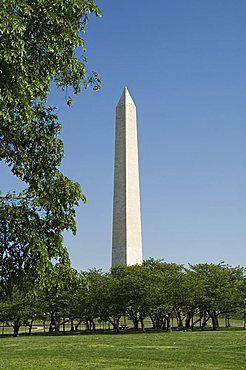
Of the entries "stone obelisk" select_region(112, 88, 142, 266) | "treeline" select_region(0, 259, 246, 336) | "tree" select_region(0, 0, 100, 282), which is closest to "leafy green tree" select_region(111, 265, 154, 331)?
"treeline" select_region(0, 259, 246, 336)

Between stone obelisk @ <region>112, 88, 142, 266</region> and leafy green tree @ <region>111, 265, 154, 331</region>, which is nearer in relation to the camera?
leafy green tree @ <region>111, 265, 154, 331</region>

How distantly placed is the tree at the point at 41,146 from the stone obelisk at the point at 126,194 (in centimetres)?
3755

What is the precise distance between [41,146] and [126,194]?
38370 mm

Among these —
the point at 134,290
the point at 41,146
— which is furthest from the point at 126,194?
the point at 41,146

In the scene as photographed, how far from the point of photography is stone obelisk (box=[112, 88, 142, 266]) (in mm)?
47969

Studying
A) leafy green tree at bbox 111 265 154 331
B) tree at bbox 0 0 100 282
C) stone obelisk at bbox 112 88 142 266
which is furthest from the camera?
stone obelisk at bbox 112 88 142 266

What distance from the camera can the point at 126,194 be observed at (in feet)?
158

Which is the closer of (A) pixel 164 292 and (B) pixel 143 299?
(B) pixel 143 299

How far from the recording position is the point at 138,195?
4941 centimetres

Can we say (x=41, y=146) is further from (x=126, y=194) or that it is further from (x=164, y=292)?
(x=126, y=194)

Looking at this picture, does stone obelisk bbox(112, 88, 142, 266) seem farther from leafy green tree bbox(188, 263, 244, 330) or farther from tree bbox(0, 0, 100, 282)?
tree bbox(0, 0, 100, 282)

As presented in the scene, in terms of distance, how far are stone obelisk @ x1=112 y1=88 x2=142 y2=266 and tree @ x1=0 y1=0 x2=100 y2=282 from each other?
37551 mm

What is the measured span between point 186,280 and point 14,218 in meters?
36.4

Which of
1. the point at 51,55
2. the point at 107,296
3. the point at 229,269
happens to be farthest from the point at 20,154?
the point at 229,269
